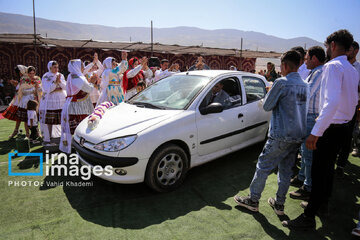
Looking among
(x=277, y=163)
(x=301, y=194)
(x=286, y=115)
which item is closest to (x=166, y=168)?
(x=277, y=163)

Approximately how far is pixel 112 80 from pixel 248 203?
161 inches

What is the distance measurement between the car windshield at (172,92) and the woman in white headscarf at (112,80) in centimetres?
166

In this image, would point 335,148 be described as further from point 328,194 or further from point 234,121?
point 234,121

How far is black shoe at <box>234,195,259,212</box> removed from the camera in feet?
9.58

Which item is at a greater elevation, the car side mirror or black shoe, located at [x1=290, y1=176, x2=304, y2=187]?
the car side mirror

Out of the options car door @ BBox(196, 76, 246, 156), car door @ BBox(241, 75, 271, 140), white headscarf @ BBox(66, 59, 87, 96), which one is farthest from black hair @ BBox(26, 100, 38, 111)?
car door @ BBox(241, 75, 271, 140)

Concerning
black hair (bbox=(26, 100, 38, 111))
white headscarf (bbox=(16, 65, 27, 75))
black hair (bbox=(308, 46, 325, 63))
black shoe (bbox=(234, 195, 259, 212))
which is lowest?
black shoe (bbox=(234, 195, 259, 212))

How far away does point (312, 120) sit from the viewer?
3.13 metres

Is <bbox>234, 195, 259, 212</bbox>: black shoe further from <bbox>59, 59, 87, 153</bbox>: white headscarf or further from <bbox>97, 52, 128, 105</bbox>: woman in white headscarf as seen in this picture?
<bbox>97, 52, 128, 105</bbox>: woman in white headscarf

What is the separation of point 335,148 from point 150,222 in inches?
82.6

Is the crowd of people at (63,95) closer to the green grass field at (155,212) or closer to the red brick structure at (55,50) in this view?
the green grass field at (155,212)

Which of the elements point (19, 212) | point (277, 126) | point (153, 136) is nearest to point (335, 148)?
point (277, 126)

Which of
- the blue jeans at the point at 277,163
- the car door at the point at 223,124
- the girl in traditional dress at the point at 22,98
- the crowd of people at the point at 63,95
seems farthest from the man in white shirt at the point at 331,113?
the girl in traditional dress at the point at 22,98

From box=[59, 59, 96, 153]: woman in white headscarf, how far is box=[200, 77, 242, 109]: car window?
2.38 meters
